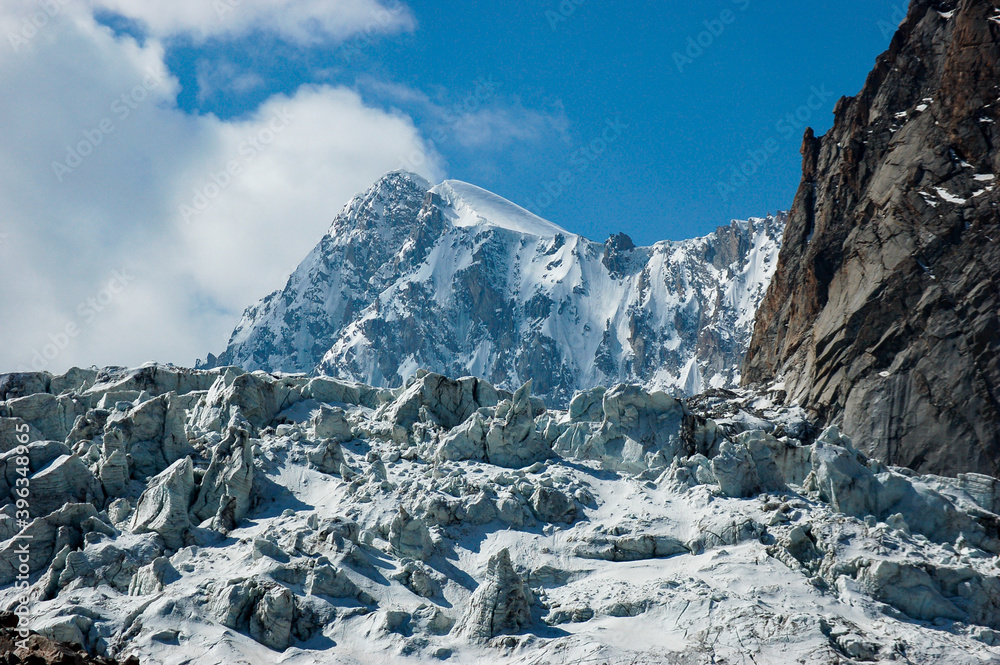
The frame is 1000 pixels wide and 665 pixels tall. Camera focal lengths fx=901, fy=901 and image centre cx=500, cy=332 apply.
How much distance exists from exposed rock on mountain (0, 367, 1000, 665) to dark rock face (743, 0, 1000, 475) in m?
28.7

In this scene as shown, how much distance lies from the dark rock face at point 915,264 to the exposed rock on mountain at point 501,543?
94.1 ft

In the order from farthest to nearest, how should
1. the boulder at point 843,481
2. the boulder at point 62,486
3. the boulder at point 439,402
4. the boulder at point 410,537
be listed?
the boulder at point 439,402 < the boulder at point 62,486 < the boulder at point 843,481 < the boulder at point 410,537

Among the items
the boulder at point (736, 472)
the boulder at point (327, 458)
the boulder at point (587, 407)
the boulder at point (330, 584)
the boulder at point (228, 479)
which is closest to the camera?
the boulder at point (330, 584)

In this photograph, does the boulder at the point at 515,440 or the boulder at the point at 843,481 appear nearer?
the boulder at the point at 843,481

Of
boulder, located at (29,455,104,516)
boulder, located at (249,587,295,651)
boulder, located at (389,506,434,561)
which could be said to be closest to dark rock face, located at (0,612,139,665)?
boulder, located at (249,587,295,651)

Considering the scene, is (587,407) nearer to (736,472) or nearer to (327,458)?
(736,472)

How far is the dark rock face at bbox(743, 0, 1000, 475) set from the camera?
8469cm

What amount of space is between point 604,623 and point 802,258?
8092 cm

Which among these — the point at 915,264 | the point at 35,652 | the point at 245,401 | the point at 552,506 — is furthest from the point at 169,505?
the point at 915,264

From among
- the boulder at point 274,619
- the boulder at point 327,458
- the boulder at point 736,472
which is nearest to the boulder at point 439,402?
the boulder at point 327,458

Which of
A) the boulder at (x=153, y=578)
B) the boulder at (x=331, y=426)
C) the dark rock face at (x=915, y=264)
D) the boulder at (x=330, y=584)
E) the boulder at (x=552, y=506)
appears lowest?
the boulder at (x=330, y=584)

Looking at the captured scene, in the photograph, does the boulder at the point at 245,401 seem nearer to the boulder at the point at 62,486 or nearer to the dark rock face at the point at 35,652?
the boulder at the point at 62,486

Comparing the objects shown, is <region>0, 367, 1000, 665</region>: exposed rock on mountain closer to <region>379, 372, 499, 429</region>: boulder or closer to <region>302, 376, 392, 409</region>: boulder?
<region>379, 372, 499, 429</region>: boulder

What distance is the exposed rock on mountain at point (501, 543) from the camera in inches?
1684
